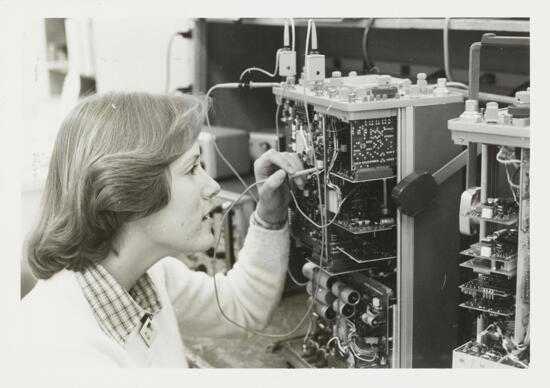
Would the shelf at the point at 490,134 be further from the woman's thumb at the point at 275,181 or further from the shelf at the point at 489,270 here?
the woman's thumb at the point at 275,181

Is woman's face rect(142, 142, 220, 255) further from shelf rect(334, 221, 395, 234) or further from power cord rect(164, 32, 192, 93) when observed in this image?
power cord rect(164, 32, 192, 93)

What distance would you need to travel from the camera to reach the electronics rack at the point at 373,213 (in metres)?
1.55

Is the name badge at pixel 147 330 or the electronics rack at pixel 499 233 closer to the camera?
the electronics rack at pixel 499 233

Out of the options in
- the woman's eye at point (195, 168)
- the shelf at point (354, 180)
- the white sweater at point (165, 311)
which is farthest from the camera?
the shelf at point (354, 180)

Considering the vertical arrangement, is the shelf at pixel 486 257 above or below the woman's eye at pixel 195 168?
below

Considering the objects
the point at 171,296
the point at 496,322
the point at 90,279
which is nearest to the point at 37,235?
the point at 90,279

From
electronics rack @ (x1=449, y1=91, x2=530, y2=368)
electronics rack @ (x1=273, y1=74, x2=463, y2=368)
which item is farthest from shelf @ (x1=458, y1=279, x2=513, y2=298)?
electronics rack @ (x1=273, y1=74, x2=463, y2=368)

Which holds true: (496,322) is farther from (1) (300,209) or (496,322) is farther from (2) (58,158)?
(2) (58,158)

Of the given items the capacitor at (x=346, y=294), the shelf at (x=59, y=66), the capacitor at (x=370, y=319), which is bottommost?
the capacitor at (x=370, y=319)

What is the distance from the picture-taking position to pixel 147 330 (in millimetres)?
1462

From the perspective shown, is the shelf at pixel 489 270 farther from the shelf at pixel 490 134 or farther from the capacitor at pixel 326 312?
the capacitor at pixel 326 312

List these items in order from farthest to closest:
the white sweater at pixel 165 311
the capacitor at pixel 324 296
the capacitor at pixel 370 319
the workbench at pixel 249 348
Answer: the workbench at pixel 249 348, the capacitor at pixel 324 296, the capacitor at pixel 370 319, the white sweater at pixel 165 311

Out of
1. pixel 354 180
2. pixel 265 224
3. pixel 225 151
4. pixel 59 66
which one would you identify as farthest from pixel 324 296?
pixel 59 66

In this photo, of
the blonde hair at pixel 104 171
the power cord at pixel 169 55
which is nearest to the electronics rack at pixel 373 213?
the blonde hair at pixel 104 171
